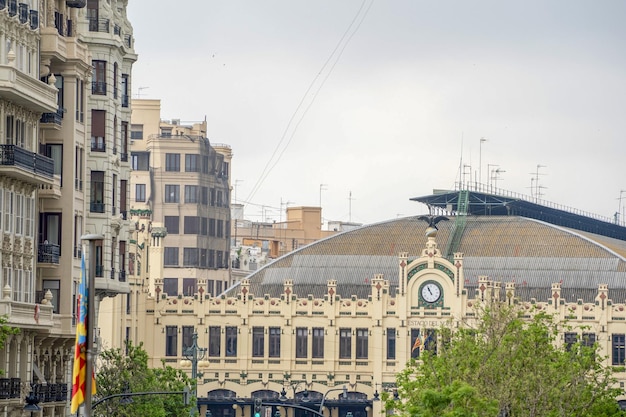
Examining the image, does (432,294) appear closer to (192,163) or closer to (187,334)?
(187,334)

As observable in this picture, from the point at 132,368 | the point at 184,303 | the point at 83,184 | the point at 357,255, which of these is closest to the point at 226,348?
the point at 184,303

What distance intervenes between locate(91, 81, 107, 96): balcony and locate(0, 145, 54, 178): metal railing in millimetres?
8619

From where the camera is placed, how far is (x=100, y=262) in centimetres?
9062

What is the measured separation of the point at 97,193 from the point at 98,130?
281cm

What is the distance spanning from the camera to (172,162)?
19162cm

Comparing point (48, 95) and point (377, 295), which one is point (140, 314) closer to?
point (377, 295)

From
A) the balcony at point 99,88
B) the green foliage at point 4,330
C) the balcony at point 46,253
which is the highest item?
the balcony at point 99,88

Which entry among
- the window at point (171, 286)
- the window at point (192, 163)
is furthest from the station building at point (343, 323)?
the window at point (192, 163)

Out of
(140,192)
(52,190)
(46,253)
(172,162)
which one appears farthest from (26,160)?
(172,162)

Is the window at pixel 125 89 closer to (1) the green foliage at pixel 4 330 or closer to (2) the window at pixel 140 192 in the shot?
(1) the green foliage at pixel 4 330

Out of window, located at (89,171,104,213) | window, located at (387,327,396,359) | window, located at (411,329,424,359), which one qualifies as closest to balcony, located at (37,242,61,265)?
window, located at (89,171,104,213)

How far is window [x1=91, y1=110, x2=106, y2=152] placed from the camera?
301ft

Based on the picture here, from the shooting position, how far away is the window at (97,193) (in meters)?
90.9

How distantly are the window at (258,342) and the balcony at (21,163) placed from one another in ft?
233
